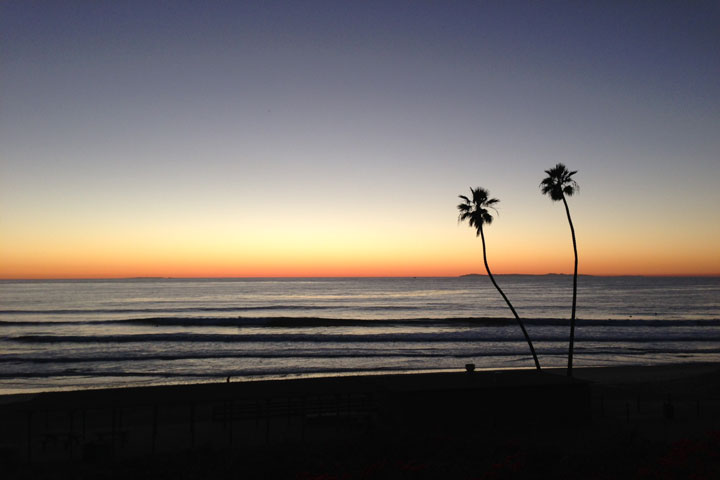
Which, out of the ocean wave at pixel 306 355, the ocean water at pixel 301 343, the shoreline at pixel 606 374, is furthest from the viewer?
the ocean wave at pixel 306 355

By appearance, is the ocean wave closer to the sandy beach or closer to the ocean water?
the ocean water

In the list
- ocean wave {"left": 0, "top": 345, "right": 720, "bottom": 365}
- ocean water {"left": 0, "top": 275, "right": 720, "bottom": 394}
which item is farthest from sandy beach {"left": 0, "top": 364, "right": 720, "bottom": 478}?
ocean wave {"left": 0, "top": 345, "right": 720, "bottom": 365}

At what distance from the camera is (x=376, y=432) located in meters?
15.8

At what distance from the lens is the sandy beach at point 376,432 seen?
38.0 ft

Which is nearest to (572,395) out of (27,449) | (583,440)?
(583,440)

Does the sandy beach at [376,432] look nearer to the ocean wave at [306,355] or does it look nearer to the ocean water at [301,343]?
the ocean water at [301,343]

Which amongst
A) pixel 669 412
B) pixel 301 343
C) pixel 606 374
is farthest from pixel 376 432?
pixel 301 343

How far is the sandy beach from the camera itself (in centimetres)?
1159

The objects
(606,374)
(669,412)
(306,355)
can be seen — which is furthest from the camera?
(306,355)

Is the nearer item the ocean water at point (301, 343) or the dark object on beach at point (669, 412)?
the dark object on beach at point (669, 412)

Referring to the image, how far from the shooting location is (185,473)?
11852mm

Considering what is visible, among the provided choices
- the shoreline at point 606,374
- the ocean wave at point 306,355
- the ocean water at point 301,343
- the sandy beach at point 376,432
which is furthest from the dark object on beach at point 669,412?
the ocean wave at point 306,355

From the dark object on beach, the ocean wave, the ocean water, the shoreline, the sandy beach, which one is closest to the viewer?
the sandy beach

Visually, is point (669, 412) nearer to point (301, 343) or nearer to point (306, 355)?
point (306, 355)
